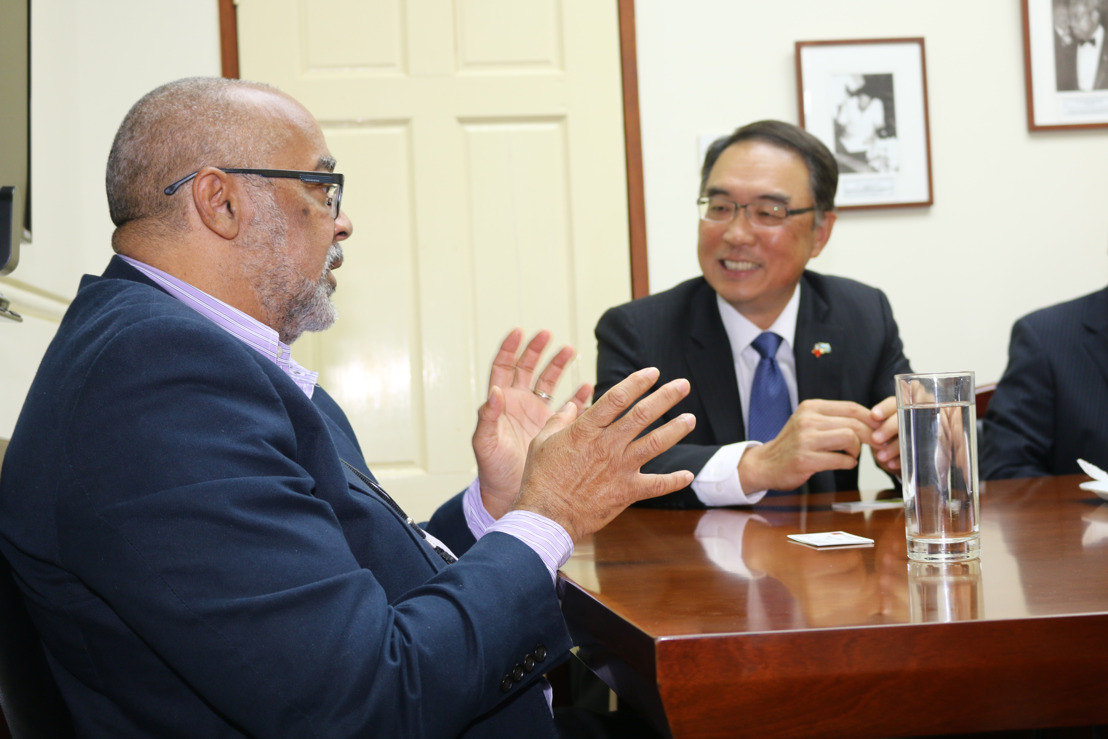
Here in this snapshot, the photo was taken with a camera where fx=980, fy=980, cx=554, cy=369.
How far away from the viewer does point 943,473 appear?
104 cm

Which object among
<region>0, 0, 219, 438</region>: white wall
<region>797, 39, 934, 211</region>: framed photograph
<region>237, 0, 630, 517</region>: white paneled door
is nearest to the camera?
<region>0, 0, 219, 438</region>: white wall

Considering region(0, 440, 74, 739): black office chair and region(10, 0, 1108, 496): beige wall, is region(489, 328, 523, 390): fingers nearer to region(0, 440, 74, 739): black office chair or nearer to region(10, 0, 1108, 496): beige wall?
region(0, 440, 74, 739): black office chair

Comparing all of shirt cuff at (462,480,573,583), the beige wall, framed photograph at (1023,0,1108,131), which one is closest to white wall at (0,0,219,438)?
the beige wall

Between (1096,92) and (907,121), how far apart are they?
690mm

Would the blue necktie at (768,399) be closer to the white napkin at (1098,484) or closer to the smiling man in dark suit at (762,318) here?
the smiling man in dark suit at (762,318)

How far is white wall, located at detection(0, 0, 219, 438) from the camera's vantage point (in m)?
2.64

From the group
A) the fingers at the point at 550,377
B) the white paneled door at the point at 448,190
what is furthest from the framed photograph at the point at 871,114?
the fingers at the point at 550,377

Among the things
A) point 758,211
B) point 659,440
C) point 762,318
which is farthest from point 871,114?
point 659,440

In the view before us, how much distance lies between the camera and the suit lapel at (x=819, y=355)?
2.20m

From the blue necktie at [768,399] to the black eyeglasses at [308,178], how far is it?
1163 millimetres

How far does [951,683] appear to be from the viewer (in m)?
0.75

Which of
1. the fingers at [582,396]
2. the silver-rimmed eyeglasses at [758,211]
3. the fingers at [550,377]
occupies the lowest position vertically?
the fingers at [582,396]

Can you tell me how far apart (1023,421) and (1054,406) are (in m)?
0.08

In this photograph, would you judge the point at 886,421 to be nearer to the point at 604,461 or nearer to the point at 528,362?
the point at 528,362
